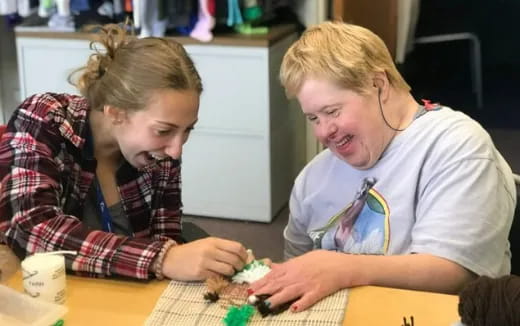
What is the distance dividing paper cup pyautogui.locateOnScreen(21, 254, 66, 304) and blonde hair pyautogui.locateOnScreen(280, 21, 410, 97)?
1.99 ft

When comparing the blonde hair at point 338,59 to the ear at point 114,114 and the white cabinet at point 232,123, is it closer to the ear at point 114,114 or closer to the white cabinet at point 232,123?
the ear at point 114,114

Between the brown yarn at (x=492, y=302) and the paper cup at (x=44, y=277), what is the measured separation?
0.67 meters

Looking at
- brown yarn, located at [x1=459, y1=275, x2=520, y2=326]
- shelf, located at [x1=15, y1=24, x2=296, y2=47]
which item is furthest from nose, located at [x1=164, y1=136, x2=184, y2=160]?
shelf, located at [x1=15, y1=24, x2=296, y2=47]

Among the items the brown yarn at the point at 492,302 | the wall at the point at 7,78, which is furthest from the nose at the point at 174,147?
the wall at the point at 7,78

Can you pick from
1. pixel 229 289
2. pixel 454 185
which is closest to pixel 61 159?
pixel 229 289

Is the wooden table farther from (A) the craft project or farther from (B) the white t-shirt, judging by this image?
(B) the white t-shirt

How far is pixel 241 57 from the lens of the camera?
3211 mm

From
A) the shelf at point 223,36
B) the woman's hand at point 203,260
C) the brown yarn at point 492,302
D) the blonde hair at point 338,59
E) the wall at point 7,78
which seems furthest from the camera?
the wall at point 7,78

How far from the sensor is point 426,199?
4.94ft

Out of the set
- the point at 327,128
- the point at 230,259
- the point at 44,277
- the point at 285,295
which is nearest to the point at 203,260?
the point at 230,259

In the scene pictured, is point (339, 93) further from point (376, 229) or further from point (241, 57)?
point (241, 57)

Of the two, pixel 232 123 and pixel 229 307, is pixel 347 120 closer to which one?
pixel 229 307

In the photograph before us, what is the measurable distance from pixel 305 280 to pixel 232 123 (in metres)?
2.01

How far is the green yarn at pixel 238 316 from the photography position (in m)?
1.26
